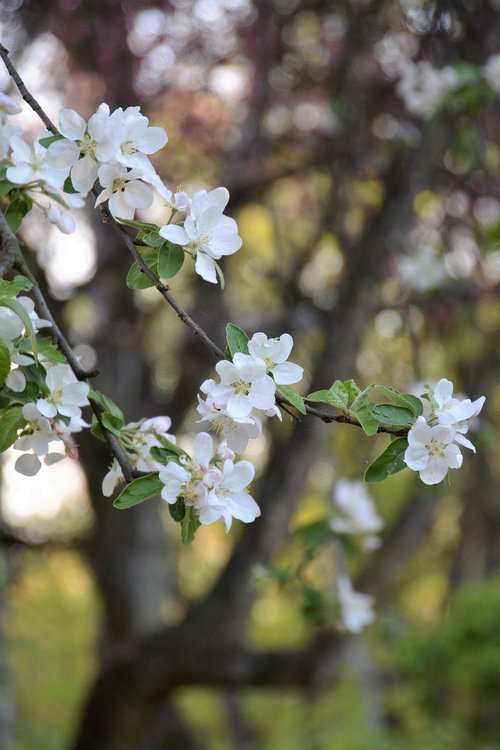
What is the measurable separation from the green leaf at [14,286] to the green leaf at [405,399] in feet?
1.13

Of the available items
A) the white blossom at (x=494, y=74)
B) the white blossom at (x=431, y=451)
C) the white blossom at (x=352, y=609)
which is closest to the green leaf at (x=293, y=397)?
the white blossom at (x=431, y=451)

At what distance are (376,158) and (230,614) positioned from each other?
175cm

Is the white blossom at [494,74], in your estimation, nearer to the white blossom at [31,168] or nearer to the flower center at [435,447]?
the white blossom at [31,168]

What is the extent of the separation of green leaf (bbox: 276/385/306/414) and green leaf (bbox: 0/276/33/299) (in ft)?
0.84

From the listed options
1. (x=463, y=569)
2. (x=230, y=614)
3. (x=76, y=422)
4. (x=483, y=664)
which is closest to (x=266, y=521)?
(x=230, y=614)

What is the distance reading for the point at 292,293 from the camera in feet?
12.2

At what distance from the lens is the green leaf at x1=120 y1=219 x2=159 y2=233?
35.0 inches

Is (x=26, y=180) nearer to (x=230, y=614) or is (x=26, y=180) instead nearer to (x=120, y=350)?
(x=230, y=614)

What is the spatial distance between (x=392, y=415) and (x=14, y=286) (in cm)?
37

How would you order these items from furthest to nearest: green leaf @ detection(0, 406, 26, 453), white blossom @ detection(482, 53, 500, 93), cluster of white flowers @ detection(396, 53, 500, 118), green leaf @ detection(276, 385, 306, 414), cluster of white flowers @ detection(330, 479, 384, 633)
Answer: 1. cluster of white flowers @ detection(396, 53, 500, 118)
2. white blossom @ detection(482, 53, 500, 93)
3. cluster of white flowers @ detection(330, 479, 384, 633)
4. green leaf @ detection(0, 406, 26, 453)
5. green leaf @ detection(276, 385, 306, 414)

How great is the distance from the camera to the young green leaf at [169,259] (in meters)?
0.90

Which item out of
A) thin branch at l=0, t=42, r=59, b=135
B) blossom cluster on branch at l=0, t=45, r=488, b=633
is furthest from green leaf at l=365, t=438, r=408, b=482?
thin branch at l=0, t=42, r=59, b=135

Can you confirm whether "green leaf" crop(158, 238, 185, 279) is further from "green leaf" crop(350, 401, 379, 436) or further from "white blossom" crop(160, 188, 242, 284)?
"green leaf" crop(350, 401, 379, 436)

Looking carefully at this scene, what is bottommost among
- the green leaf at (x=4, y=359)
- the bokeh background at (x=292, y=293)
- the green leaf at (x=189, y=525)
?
the bokeh background at (x=292, y=293)
